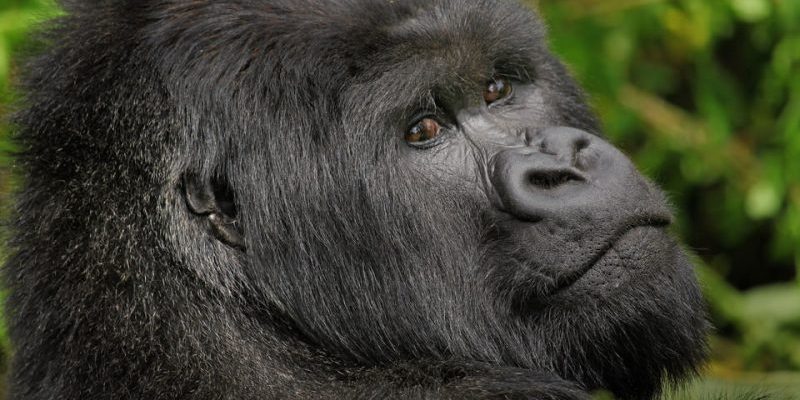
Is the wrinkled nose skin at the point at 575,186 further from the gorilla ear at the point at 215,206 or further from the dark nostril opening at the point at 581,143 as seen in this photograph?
the gorilla ear at the point at 215,206

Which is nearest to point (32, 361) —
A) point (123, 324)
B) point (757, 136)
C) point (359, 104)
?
point (123, 324)

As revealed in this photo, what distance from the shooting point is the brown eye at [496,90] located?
11.8 ft

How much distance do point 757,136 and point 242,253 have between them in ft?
15.7

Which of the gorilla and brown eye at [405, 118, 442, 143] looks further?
brown eye at [405, 118, 442, 143]

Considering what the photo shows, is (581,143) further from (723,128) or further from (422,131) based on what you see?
(723,128)

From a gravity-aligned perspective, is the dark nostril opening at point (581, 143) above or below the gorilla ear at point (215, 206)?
above

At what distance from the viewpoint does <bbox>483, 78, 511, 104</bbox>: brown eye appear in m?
3.59

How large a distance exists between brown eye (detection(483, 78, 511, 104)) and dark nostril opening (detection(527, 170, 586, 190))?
460mm

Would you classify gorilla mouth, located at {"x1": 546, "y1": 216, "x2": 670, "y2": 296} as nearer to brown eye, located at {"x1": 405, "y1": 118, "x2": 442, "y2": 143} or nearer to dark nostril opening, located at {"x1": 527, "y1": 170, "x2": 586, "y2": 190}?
dark nostril opening, located at {"x1": 527, "y1": 170, "x2": 586, "y2": 190}

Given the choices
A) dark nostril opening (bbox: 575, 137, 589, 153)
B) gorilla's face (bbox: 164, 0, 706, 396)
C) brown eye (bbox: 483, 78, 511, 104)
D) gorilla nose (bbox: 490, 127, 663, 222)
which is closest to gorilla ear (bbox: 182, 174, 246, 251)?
gorilla's face (bbox: 164, 0, 706, 396)

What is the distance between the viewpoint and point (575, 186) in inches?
125

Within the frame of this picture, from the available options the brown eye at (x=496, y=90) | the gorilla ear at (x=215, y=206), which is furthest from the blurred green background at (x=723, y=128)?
the gorilla ear at (x=215, y=206)

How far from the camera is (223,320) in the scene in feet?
10.3

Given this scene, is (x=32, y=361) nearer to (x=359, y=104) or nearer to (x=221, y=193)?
(x=221, y=193)
